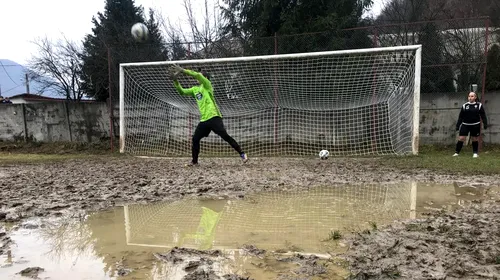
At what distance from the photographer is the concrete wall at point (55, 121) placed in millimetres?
14266

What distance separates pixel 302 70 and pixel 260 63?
121cm

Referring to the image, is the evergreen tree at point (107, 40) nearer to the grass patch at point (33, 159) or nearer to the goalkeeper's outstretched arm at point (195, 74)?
the grass patch at point (33, 159)

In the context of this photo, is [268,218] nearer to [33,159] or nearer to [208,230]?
[208,230]

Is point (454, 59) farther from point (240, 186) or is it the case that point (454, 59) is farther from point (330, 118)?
point (240, 186)

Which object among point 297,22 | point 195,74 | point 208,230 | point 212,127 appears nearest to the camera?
point 208,230

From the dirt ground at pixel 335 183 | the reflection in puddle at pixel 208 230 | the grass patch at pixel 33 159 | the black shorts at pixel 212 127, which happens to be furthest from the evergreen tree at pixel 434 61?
the grass patch at pixel 33 159

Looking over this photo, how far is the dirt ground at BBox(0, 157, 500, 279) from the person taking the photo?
8.12 ft

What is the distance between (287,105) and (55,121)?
8.68 metres

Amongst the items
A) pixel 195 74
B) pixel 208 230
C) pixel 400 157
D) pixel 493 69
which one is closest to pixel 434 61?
pixel 493 69

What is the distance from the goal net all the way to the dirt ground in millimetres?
3365

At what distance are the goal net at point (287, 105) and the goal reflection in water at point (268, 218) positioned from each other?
592 cm

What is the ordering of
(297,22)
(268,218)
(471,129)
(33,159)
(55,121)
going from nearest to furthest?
(268,218) → (471,129) → (33,159) → (297,22) → (55,121)

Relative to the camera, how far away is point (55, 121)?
47.9ft

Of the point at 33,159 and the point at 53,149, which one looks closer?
the point at 33,159
